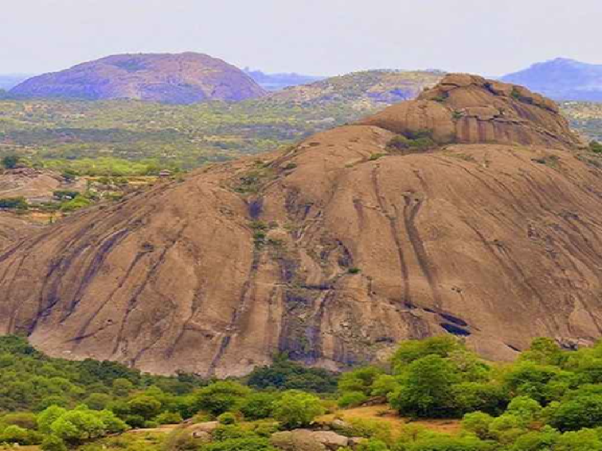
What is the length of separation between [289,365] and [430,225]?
56.5 feet

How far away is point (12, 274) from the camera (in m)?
86.2

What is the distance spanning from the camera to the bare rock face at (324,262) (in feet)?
248

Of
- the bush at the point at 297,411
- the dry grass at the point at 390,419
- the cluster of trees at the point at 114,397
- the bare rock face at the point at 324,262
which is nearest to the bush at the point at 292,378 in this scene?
the cluster of trees at the point at 114,397

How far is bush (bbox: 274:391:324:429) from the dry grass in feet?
2.19

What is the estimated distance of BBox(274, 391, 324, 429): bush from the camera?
1732 inches

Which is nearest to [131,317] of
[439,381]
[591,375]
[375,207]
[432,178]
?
[375,207]

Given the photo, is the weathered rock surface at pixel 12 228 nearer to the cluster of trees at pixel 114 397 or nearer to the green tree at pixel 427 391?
the cluster of trees at pixel 114 397

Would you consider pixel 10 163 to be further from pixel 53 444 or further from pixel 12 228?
pixel 53 444

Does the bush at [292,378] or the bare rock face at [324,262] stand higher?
the bare rock face at [324,262]

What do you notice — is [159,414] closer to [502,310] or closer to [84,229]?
[502,310]

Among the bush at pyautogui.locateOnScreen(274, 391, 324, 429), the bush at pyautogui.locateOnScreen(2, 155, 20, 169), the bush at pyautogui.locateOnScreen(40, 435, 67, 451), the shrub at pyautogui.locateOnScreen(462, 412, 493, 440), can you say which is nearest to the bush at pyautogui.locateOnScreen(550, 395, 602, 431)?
the shrub at pyautogui.locateOnScreen(462, 412, 493, 440)

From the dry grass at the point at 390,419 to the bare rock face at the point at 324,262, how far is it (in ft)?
78.9

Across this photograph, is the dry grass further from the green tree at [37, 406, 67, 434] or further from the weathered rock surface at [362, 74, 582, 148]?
the weathered rock surface at [362, 74, 582, 148]

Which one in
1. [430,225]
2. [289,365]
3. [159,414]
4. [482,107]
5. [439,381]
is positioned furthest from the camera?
[482,107]
